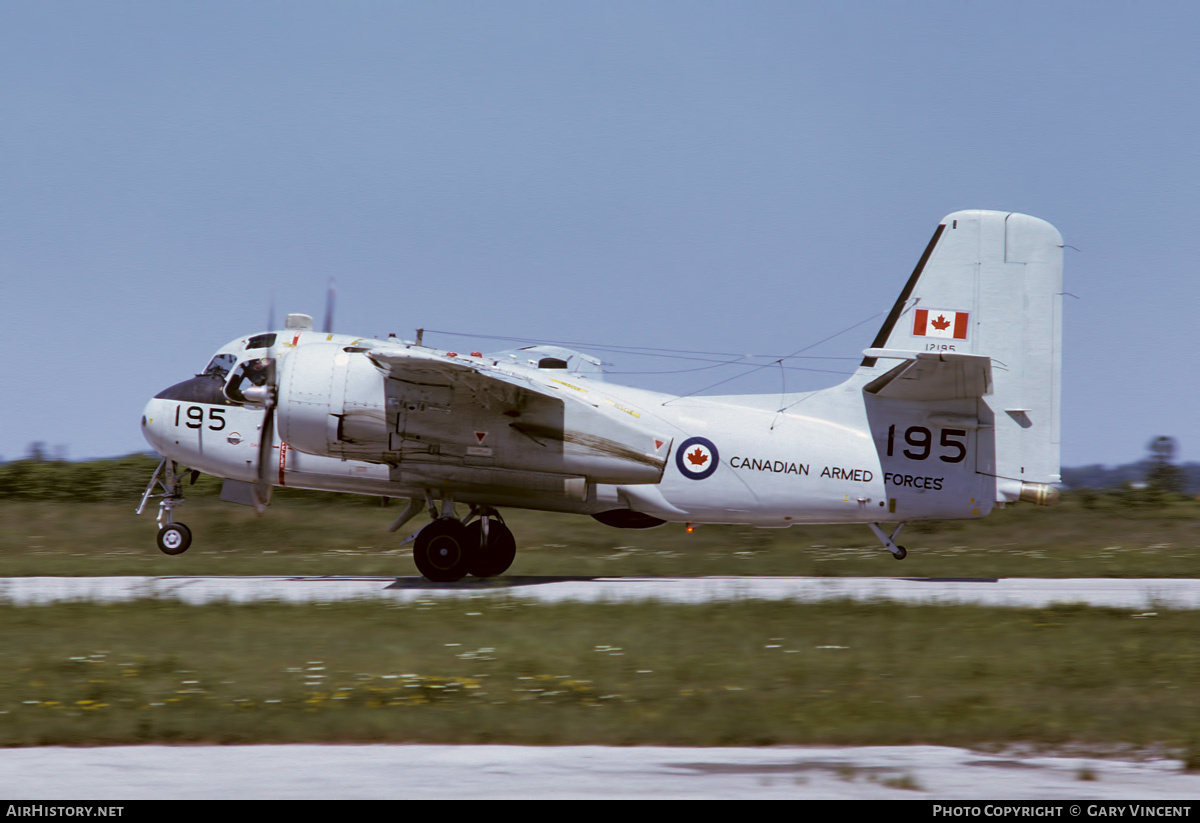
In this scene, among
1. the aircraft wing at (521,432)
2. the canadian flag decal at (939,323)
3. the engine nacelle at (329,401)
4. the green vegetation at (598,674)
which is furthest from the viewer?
the canadian flag decal at (939,323)

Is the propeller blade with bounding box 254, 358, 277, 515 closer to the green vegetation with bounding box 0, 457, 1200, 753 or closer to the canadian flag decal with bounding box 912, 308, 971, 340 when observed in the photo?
the green vegetation with bounding box 0, 457, 1200, 753

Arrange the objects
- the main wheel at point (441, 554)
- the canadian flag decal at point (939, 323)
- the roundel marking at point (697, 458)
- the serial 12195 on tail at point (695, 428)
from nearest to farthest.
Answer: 1. the serial 12195 on tail at point (695, 428)
2. the main wheel at point (441, 554)
3. the roundel marking at point (697, 458)
4. the canadian flag decal at point (939, 323)

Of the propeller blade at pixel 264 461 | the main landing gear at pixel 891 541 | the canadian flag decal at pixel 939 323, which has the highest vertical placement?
the canadian flag decal at pixel 939 323

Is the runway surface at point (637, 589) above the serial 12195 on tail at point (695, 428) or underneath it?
underneath

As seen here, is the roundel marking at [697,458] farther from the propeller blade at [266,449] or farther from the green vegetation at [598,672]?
the propeller blade at [266,449]

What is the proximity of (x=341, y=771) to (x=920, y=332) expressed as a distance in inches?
537

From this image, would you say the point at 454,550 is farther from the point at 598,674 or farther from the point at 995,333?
the point at 995,333

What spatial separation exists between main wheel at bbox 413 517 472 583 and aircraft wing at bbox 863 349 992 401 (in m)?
7.22

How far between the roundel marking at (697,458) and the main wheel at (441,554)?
3815mm

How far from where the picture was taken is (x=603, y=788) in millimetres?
6520

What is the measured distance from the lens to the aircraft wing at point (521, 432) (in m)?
17.3

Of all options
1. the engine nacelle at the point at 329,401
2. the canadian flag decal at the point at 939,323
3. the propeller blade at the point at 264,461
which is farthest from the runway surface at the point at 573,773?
the canadian flag decal at the point at 939,323

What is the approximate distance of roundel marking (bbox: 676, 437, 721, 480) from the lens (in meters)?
17.8
